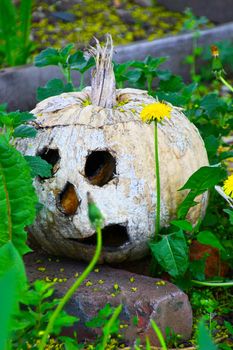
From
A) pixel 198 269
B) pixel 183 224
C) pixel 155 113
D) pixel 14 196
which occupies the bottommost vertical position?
pixel 198 269

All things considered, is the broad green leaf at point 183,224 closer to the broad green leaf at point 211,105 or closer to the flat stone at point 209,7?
the broad green leaf at point 211,105

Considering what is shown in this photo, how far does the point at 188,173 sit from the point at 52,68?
216cm

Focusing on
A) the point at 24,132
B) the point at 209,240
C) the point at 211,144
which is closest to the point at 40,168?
the point at 24,132

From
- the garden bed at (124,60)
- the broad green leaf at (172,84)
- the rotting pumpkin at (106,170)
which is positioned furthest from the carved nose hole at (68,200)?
the garden bed at (124,60)

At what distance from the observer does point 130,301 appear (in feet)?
9.95

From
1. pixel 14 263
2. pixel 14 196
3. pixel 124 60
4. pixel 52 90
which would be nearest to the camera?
pixel 14 263

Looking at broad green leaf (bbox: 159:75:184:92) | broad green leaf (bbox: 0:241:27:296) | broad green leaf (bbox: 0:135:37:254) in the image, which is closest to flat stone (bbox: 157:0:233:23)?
broad green leaf (bbox: 159:75:184:92)

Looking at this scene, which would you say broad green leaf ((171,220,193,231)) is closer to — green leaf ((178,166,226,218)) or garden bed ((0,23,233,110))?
green leaf ((178,166,226,218))

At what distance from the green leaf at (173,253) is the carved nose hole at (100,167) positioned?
34cm

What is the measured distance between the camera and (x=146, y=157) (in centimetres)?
328

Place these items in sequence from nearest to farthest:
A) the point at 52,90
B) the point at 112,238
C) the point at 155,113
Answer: the point at 155,113
the point at 112,238
the point at 52,90

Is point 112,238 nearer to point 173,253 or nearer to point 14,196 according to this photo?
point 173,253

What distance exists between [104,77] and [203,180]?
0.62 m

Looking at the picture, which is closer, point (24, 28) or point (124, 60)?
point (24, 28)
